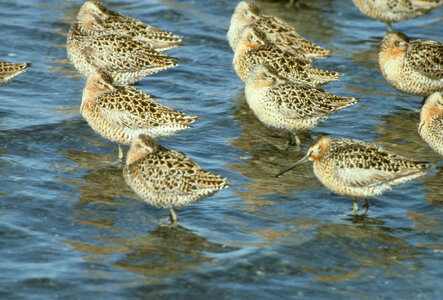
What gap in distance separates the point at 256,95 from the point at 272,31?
3018 mm

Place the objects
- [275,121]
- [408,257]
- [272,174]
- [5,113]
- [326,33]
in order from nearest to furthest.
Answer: [408,257] < [272,174] < [275,121] < [5,113] < [326,33]

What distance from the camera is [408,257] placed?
26.1ft

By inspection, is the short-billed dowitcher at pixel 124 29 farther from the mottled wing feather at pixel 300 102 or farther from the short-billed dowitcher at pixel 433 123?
the short-billed dowitcher at pixel 433 123

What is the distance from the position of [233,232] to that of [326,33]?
8.57 meters

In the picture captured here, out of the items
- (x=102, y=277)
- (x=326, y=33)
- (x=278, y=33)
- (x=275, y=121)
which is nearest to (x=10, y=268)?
(x=102, y=277)

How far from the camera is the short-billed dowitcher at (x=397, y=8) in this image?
15.4 meters

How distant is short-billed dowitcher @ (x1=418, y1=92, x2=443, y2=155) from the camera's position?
10039 mm

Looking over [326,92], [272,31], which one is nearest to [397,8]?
[272,31]

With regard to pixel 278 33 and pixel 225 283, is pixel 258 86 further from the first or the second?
pixel 225 283

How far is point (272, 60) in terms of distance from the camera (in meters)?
12.2

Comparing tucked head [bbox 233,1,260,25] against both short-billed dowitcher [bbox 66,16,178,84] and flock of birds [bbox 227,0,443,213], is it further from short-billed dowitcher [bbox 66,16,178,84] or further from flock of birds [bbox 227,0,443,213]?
short-billed dowitcher [bbox 66,16,178,84]

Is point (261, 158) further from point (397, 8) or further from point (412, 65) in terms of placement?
point (397, 8)

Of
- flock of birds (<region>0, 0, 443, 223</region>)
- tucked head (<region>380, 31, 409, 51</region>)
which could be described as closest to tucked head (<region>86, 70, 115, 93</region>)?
flock of birds (<region>0, 0, 443, 223</region>)

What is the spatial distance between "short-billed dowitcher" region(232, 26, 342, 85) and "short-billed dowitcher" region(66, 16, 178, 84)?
113cm
